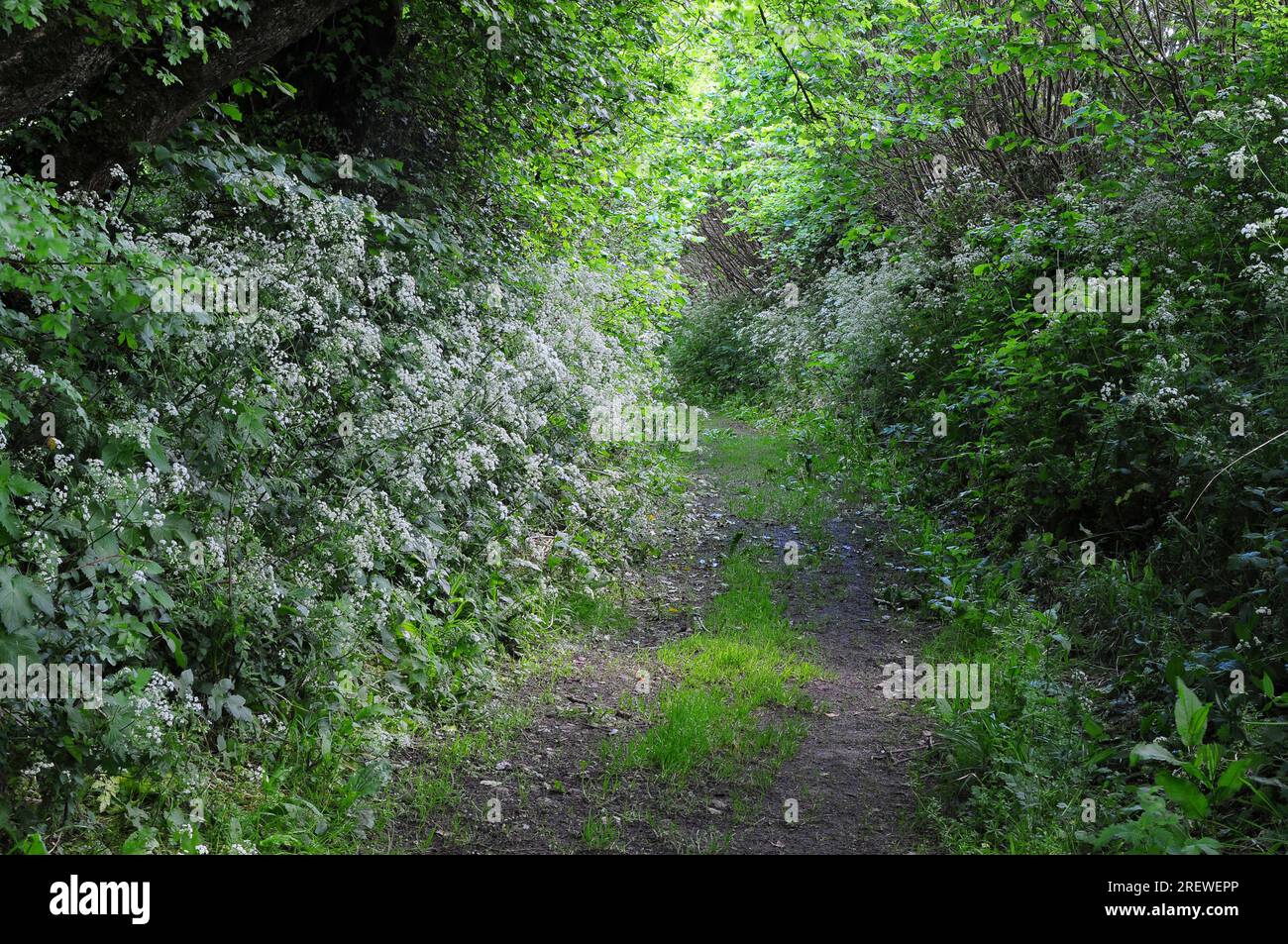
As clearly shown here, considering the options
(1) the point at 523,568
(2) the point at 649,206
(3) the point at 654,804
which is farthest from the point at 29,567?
(2) the point at 649,206

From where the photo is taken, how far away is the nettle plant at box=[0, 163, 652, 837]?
3557 mm

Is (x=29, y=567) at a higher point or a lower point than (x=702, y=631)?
higher

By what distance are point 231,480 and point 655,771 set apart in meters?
2.78

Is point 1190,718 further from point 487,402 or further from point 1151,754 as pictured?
point 487,402

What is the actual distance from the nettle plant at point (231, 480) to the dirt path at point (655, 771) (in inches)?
24.0

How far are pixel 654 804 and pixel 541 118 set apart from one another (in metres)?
6.57

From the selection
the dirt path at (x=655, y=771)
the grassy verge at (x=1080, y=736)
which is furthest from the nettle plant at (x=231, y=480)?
the grassy verge at (x=1080, y=736)

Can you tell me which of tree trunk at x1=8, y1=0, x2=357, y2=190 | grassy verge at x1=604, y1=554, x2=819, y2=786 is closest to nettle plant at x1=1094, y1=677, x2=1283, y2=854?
grassy verge at x1=604, y1=554, x2=819, y2=786

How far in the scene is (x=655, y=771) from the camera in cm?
508

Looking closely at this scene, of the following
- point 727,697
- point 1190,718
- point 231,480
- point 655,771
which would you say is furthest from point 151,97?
point 1190,718

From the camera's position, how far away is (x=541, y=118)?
28.7 ft

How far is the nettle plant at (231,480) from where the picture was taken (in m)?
3.56

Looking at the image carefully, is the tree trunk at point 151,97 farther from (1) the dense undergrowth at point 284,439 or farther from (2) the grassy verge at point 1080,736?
(2) the grassy verge at point 1080,736

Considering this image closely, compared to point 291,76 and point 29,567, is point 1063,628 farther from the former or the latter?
point 291,76
